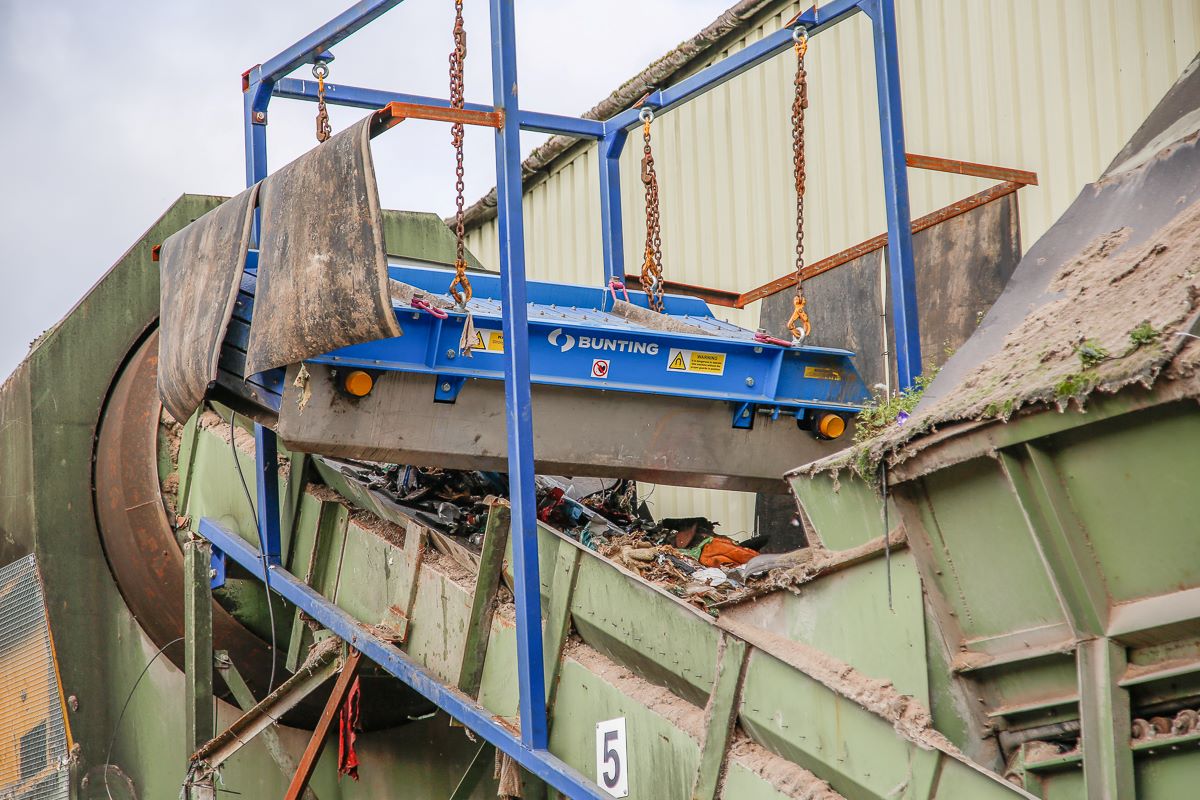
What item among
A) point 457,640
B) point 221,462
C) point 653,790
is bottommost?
point 653,790

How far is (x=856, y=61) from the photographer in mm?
7648

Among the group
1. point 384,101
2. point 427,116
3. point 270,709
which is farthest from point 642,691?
point 384,101

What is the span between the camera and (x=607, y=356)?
5168 mm

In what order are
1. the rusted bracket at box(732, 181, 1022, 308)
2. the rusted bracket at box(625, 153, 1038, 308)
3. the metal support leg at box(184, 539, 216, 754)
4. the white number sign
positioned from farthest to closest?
the rusted bracket at box(732, 181, 1022, 308), the rusted bracket at box(625, 153, 1038, 308), the metal support leg at box(184, 539, 216, 754), the white number sign

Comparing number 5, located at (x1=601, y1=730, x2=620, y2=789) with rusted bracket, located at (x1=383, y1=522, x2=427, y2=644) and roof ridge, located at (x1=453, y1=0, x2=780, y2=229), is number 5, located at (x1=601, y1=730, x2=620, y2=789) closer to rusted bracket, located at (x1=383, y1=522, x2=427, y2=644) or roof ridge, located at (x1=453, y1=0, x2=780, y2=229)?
rusted bracket, located at (x1=383, y1=522, x2=427, y2=644)

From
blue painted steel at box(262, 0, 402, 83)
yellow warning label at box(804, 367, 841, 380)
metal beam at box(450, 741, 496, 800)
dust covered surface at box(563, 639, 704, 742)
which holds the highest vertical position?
blue painted steel at box(262, 0, 402, 83)

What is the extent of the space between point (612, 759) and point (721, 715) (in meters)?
0.56

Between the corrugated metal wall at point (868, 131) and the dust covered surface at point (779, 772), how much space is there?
374 centimetres

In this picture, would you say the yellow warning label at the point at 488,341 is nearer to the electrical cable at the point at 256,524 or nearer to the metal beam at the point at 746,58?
the electrical cable at the point at 256,524

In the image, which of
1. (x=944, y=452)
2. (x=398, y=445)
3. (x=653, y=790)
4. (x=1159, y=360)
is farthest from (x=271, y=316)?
(x=1159, y=360)

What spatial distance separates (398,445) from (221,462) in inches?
86.1

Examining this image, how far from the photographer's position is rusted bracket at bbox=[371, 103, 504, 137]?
4.19 meters

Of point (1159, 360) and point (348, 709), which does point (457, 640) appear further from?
point (1159, 360)

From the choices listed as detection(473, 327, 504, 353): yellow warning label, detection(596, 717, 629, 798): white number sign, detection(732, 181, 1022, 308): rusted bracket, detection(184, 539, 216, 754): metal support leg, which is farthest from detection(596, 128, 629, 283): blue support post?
detection(596, 717, 629, 798): white number sign
